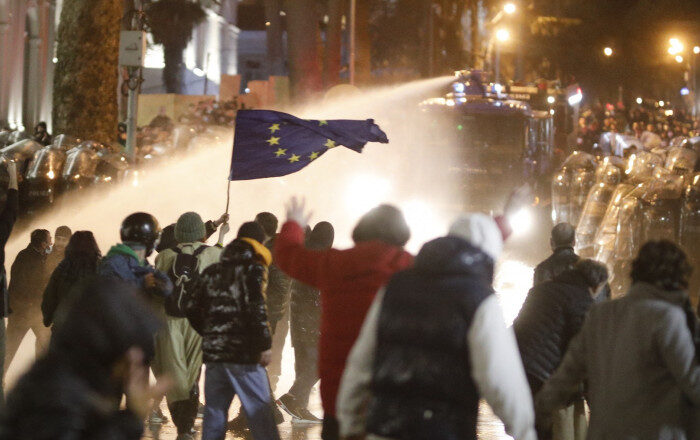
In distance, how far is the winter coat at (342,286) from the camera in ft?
17.7

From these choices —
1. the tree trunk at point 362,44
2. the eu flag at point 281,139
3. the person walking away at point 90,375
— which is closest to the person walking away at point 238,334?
the eu flag at point 281,139

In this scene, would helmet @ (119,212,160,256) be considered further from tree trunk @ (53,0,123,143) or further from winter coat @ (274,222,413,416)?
tree trunk @ (53,0,123,143)

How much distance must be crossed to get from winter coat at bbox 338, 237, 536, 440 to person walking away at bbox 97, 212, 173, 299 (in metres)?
2.64

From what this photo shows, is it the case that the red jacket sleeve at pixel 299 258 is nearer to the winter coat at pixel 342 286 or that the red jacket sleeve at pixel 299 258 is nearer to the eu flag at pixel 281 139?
the winter coat at pixel 342 286

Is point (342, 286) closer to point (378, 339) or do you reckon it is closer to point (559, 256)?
point (378, 339)

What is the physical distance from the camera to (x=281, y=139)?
27.0ft

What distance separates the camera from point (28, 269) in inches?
393

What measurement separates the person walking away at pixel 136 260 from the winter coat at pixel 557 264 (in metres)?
2.54

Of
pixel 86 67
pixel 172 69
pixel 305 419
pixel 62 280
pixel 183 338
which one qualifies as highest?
pixel 172 69

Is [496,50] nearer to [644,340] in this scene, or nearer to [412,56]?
[412,56]

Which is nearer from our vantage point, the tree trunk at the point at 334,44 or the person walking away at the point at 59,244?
the person walking away at the point at 59,244

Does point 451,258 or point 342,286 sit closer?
point 451,258

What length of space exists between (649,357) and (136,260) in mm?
3237

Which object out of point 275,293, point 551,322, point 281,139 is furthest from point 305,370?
point 551,322
